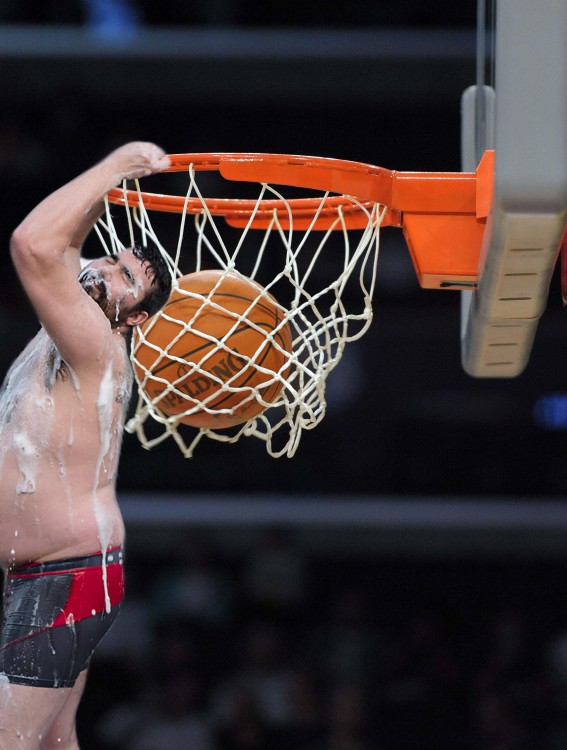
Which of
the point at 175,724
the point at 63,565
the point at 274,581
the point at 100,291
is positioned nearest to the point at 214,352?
the point at 100,291

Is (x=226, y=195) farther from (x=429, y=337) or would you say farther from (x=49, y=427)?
(x=49, y=427)

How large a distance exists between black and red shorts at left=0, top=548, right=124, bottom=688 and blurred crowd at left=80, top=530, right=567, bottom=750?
3.00 metres

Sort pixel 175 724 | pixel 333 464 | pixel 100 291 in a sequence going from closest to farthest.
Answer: pixel 100 291 → pixel 175 724 → pixel 333 464

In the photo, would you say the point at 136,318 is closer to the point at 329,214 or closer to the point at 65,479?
the point at 65,479

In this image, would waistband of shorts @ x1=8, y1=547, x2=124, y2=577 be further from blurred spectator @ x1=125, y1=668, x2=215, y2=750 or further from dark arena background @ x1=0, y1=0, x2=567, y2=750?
dark arena background @ x1=0, y1=0, x2=567, y2=750

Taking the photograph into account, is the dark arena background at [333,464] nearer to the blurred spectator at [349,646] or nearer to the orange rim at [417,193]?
the blurred spectator at [349,646]

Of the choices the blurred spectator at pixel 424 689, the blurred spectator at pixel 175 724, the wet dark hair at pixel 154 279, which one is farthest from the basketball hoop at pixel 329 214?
the blurred spectator at pixel 424 689

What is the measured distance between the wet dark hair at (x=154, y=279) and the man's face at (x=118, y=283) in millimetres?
10

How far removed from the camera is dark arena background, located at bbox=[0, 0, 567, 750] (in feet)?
19.4

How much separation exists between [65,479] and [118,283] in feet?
1.49

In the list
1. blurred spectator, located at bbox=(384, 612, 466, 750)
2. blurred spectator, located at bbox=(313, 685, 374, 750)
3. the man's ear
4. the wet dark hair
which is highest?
the wet dark hair

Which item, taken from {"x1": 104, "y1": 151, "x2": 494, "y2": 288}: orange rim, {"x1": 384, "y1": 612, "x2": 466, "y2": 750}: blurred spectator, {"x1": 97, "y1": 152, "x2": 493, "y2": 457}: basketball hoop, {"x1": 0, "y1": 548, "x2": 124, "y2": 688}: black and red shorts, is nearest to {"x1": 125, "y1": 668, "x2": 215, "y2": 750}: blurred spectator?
{"x1": 384, "y1": 612, "x2": 466, "y2": 750}: blurred spectator

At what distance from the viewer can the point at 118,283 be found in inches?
103

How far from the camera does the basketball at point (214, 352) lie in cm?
287
